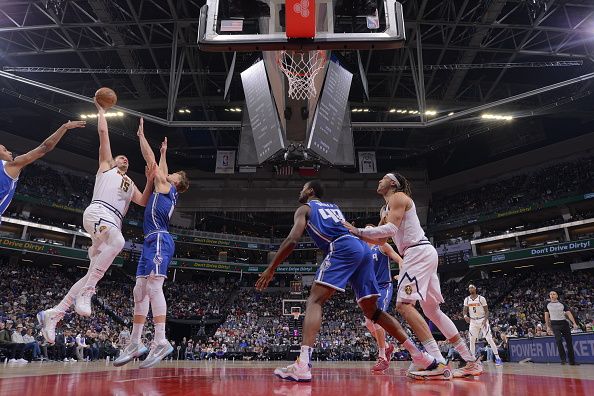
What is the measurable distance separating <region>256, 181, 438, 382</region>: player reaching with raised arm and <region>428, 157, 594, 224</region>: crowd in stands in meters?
26.8

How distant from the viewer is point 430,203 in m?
34.6

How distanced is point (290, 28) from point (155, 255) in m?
3.25

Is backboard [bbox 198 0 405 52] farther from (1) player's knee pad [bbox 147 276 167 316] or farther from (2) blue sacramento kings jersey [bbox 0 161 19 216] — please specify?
(1) player's knee pad [bbox 147 276 167 316]

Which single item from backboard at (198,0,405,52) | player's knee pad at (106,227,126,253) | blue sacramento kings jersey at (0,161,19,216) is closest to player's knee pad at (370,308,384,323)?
player's knee pad at (106,227,126,253)

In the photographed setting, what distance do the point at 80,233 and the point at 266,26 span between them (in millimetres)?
26842

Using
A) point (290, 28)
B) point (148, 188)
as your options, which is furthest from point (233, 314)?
point (290, 28)

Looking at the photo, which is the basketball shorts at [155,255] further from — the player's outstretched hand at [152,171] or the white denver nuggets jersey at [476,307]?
the white denver nuggets jersey at [476,307]

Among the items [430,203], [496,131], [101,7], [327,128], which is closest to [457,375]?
[327,128]

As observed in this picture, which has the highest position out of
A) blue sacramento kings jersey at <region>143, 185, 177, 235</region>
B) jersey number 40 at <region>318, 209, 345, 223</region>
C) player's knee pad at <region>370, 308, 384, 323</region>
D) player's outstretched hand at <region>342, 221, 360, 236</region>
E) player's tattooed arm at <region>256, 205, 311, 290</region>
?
blue sacramento kings jersey at <region>143, 185, 177, 235</region>

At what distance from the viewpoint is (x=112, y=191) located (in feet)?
16.3

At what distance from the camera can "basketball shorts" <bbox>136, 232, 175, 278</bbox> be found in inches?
188

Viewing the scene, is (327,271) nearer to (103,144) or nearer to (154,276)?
(154,276)

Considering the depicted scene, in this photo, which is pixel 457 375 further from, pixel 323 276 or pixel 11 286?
pixel 11 286

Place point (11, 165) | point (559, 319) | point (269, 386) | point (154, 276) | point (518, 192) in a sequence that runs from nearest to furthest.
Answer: point (269, 386), point (154, 276), point (11, 165), point (559, 319), point (518, 192)
